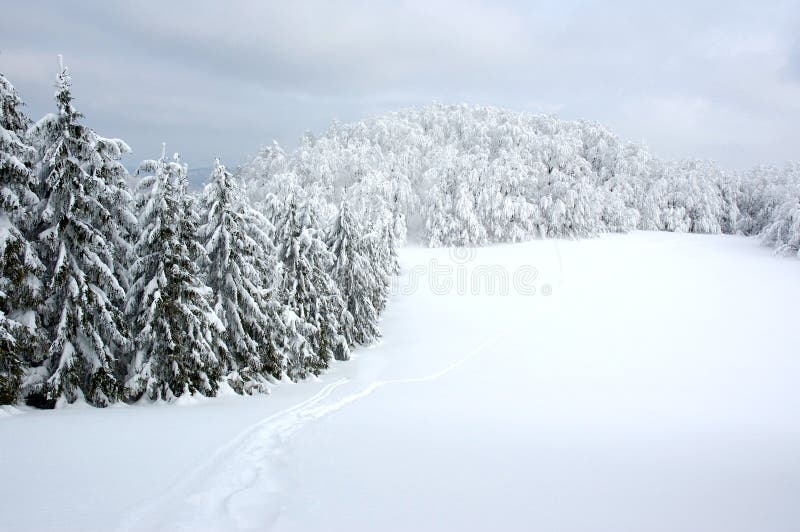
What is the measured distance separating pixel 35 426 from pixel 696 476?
12.4m

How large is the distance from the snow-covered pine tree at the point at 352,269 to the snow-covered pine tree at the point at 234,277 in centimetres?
910

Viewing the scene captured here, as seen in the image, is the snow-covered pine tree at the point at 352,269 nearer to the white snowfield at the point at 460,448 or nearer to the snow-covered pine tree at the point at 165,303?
the white snowfield at the point at 460,448

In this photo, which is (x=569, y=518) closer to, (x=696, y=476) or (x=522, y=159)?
(x=696, y=476)

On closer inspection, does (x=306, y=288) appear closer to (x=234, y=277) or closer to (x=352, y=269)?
(x=234, y=277)

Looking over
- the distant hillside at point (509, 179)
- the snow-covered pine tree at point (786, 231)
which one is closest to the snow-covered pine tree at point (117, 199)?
the distant hillside at point (509, 179)

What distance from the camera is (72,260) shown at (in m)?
11.7

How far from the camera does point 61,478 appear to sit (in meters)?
6.67

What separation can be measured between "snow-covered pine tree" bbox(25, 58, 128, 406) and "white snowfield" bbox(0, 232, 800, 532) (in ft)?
3.83

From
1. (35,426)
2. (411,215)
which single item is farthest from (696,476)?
(411,215)

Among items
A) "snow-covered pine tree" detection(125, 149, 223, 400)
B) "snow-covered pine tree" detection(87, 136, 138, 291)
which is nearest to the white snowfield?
"snow-covered pine tree" detection(125, 149, 223, 400)

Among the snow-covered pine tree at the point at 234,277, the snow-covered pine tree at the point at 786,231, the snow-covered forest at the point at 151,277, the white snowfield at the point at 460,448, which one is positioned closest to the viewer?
the white snowfield at the point at 460,448

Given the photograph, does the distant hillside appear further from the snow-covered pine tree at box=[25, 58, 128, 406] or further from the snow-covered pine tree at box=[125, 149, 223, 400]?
the snow-covered pine tree at box=[25, 58, 128, 406]

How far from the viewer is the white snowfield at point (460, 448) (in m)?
6.11

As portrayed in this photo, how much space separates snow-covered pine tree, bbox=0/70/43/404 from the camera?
10383 millimetres
